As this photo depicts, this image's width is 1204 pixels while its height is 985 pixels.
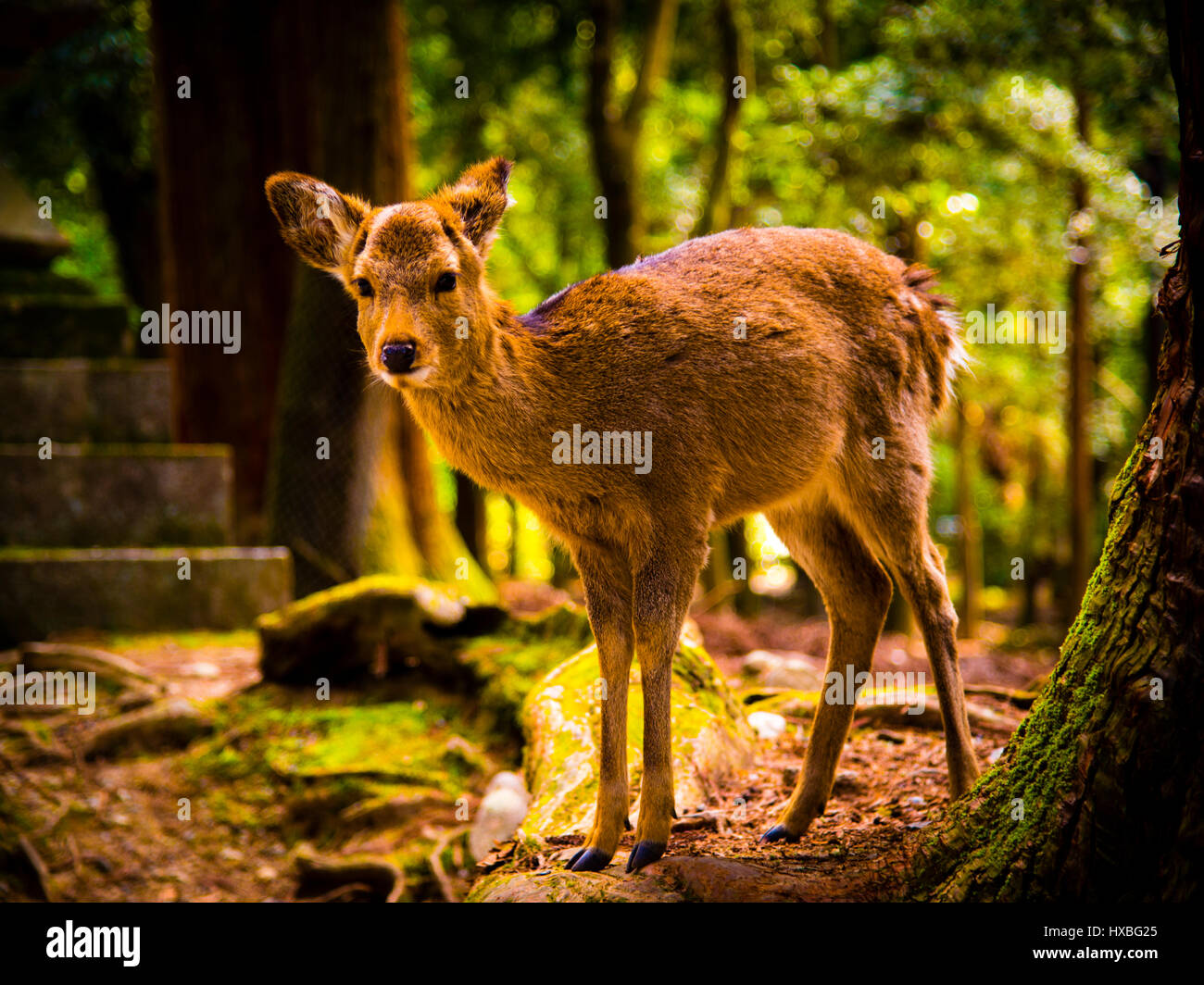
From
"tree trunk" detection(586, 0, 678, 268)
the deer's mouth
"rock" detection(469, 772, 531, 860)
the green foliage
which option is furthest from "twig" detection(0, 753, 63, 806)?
"tree trunk" detection(586, 0, 678, 268)

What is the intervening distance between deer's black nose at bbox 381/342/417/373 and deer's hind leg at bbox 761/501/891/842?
2.00 meters

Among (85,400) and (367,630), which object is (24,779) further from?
(85,400)

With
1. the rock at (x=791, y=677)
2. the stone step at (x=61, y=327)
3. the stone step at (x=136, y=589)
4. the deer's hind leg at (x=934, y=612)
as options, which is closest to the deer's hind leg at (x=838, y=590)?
the deer's hind leg at (x=934, y=612)

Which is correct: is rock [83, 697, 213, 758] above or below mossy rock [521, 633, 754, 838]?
below

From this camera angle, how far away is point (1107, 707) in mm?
3188

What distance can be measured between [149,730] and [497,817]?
9.83ft

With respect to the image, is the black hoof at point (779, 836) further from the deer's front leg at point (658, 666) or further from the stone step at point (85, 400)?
the stone step at point (85, 400)

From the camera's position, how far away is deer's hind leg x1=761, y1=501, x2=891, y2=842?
473 centimetres

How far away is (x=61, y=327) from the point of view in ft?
36.2

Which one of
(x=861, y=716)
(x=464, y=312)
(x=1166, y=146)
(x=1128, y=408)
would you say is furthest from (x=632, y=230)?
(x=1128, y=408)

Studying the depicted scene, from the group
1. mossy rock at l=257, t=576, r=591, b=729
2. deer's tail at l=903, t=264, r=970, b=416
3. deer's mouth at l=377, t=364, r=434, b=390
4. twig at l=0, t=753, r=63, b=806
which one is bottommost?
twig at l=0, t=753, r=63, b=806

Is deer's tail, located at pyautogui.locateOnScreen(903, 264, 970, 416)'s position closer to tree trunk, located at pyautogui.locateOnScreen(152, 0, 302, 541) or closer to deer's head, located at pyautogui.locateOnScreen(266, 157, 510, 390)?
deer's head, located at pyautogui.locateOnScreen(266, 157, 510, 390)

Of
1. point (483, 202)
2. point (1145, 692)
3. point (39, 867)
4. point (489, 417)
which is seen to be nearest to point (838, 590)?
point (489, 417)
